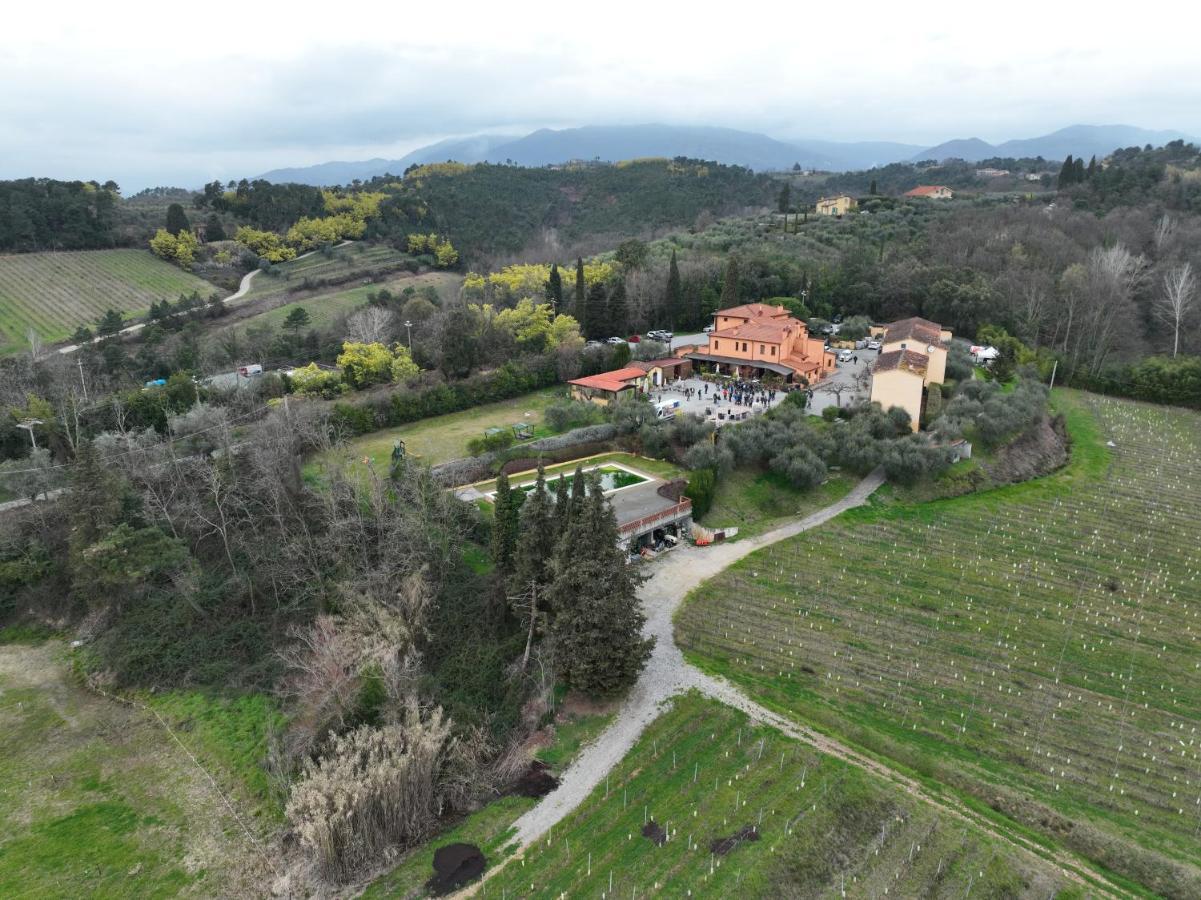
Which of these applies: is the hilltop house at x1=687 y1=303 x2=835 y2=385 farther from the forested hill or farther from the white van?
the forested hill

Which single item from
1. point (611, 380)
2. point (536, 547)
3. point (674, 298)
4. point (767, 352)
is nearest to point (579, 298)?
point (674, 298)

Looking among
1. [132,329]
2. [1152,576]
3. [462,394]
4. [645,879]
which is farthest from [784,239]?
[645,879]

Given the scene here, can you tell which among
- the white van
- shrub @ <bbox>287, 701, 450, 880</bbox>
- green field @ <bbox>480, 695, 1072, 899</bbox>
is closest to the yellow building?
the white van

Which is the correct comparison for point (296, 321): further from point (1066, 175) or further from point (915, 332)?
point (1066, 175)

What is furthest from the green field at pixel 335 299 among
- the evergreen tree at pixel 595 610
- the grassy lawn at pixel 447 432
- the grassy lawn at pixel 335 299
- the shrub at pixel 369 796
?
the shrub at pixel 369 796

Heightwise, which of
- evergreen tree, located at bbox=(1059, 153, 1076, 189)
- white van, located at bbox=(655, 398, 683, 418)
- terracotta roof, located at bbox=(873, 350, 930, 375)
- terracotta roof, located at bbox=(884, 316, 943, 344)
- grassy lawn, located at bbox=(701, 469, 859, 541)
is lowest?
grassy lawn, located at bbox=(701, 469, 859, 541)

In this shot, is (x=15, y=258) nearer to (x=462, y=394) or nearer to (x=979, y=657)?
(x=462, y=394)
